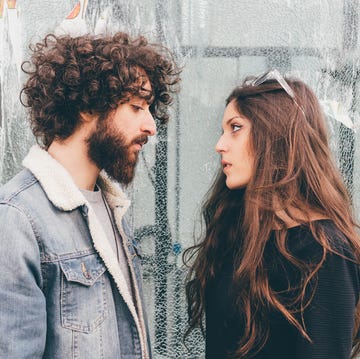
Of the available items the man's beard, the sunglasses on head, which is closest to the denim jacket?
the man's beard

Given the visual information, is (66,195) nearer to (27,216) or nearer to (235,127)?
(27,216)

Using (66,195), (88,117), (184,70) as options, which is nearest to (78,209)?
(66,195)

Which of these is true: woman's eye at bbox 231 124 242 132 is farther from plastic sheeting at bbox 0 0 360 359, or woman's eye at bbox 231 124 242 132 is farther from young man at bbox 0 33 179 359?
plastic sheeting at bbox 0 0 360 359

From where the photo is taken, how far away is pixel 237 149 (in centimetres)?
175

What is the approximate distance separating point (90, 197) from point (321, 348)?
84 centimetres

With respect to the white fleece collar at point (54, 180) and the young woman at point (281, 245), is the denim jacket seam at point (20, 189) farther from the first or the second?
the young woman at point (281, 245)

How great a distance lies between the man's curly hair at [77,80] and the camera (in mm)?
1633

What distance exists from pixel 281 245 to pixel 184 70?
1133 millimetres

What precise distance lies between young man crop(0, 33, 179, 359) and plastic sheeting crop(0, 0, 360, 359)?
0.57 meters

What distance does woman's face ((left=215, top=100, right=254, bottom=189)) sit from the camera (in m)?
1.74

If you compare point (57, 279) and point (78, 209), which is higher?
point (78, 209)

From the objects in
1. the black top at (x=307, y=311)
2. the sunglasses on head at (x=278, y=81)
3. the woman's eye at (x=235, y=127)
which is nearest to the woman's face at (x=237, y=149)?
the woman's eye at (x=235, y=127)

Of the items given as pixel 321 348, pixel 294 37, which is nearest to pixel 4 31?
pixel 294 37

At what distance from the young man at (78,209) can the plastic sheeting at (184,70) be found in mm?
571
